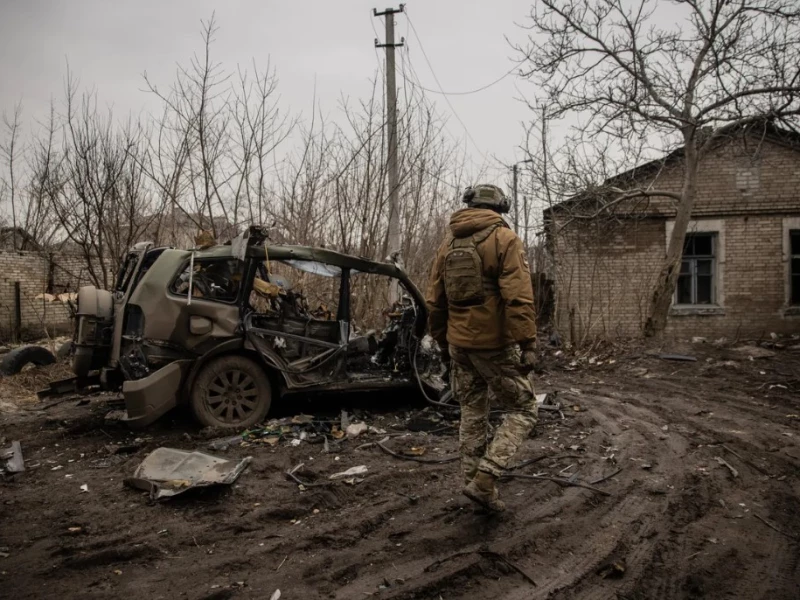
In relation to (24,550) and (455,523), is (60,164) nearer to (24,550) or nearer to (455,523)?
(24,550)

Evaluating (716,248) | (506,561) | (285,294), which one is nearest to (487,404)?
(506,561)

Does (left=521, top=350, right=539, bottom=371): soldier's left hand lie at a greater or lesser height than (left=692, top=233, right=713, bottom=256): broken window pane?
lesser

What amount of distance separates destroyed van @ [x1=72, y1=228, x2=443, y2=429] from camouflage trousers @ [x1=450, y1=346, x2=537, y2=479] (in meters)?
2.39

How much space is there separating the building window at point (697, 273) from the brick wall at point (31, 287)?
14.3 meters

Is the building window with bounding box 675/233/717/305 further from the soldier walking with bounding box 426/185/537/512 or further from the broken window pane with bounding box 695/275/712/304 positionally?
the soldier walking with bounding box 426/185/537/512

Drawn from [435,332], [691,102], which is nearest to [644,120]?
[691,102]

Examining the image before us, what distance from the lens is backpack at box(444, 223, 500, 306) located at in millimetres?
3453

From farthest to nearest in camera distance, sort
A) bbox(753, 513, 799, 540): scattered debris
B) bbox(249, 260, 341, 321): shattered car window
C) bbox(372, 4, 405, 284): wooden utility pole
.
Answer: bbox(372, 4, 405, 284): wooden utility pole → bbox(249, 260, 341, 321): shattered car window → bbox(753, 513, 799, 540): scattered debris

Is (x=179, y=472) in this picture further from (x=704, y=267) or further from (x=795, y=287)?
(x=795, y=287)

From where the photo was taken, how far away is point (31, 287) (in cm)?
1501

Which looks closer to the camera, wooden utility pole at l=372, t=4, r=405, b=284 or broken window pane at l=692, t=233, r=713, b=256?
wooden utility pole at l=372, t=4, r=405, b=284

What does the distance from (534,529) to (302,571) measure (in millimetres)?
1290

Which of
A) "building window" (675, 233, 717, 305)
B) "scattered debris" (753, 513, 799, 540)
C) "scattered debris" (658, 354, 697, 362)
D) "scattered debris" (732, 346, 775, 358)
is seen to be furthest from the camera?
"building window" (675, 233, 717, 305)

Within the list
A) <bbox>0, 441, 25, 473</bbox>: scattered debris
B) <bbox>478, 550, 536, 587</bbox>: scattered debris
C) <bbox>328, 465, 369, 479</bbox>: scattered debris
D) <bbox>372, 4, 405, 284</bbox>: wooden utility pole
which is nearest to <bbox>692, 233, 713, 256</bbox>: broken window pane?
<bbox>372, 4, 405, 284</bbox>: wooden utility pole
